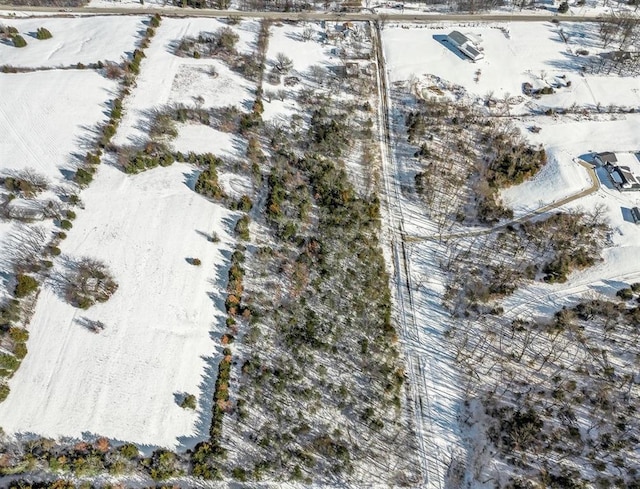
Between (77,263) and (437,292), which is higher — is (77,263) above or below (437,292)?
above

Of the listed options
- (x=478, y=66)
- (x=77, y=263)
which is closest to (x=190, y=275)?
(x=77, y=263)

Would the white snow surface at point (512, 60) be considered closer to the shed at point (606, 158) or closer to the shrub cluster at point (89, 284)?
the shed at point (606, 158)

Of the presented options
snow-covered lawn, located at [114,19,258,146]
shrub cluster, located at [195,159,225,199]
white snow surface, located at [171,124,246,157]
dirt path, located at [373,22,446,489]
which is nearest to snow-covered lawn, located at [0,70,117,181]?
snow-covered lawn, located at [114,19,258,146]

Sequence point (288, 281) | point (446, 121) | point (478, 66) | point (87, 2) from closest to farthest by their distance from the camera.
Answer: point (288, 281)
point (446, 121)
point (478, 66)
point (87, 2)

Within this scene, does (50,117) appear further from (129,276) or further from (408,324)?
(408,324)

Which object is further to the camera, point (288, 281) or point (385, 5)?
point (385, 5)

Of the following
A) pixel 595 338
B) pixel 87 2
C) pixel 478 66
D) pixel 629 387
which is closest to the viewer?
pixel 629 387

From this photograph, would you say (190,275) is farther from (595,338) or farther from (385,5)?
(385,5)

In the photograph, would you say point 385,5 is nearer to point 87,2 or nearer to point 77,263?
point 87,2

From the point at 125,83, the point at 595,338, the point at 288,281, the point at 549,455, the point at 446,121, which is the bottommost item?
the point at 549,455
